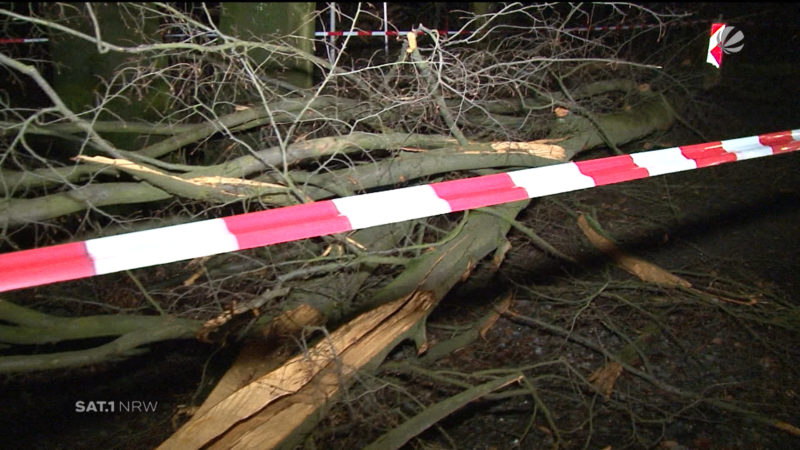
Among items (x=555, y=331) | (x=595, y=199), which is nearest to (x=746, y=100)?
(x=595, y=199)

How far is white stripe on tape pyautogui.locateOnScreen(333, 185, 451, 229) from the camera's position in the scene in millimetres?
2234

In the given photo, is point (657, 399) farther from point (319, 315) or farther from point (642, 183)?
point (642, 183)

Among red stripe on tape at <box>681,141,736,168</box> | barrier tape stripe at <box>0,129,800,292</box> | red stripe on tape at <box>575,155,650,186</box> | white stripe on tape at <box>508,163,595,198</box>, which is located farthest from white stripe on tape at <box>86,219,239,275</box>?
red stripe on tape at <box>681,141,736,168</box>

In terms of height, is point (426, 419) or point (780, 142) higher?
point (780, 142)

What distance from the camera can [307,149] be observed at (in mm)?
3742

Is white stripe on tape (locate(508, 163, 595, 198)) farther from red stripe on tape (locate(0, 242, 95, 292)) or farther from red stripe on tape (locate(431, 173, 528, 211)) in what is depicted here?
red stripe on tape (locate(0, 242, 95, 292))

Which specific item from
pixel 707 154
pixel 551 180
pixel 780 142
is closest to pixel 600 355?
pixel 707 154

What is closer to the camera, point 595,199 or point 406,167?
point 406,167

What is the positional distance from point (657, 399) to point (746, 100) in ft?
16.1

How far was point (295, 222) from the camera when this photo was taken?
2148 mm

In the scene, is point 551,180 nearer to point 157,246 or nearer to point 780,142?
point 157,246

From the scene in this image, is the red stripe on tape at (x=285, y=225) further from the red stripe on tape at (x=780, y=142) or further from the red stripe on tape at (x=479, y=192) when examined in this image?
the red stripe on tape at (x=780, y=142)

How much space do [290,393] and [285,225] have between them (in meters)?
1.20

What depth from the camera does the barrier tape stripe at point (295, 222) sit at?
1.85 meters
